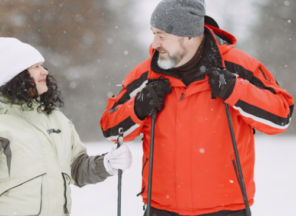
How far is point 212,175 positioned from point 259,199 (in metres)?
2.87

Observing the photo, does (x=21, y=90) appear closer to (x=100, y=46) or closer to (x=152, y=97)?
(x=152, y=97)

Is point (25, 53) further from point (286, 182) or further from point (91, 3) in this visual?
point (91, 3)

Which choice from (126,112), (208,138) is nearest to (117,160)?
(126,112)

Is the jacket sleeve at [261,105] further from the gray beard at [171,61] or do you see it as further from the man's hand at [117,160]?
the man's hand at [117,160]

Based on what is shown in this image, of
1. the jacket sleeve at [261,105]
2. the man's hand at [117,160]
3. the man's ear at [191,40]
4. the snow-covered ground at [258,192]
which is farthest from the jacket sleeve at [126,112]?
the snow-covered ground at [258,192]

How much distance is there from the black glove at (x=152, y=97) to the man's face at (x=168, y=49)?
12 centimetres

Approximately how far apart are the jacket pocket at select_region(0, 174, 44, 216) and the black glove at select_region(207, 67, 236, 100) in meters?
1.06

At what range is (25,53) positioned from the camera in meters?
1.69

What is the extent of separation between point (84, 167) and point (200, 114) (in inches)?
31.2

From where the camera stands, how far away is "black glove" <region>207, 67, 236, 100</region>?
161 centimetres

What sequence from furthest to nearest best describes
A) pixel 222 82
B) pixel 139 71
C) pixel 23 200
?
pixel 139 71
pixel 222 82
pixel 23 200

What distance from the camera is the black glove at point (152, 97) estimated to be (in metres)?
1.76

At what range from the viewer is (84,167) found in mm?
1887

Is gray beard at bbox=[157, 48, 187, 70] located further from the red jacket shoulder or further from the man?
the red jacket shoulder
